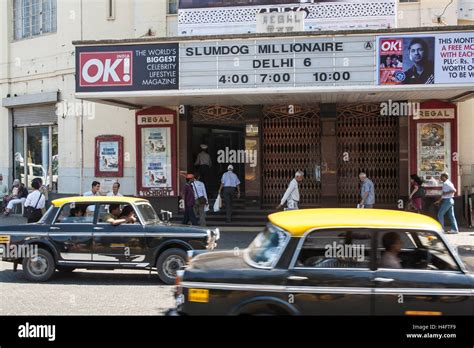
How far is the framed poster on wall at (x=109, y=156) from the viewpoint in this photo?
57.3 feet

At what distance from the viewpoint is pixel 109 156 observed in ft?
57.7

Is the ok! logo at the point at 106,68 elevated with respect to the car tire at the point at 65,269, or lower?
elevated

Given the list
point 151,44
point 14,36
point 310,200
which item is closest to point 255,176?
point 310,200

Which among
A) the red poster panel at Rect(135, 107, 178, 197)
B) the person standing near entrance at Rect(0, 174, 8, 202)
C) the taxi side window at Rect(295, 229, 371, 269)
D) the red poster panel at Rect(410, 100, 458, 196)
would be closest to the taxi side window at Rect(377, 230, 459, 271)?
the taxi side window at Rect(295, 229, 371, 269)

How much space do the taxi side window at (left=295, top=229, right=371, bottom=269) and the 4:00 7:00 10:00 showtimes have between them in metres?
8.07

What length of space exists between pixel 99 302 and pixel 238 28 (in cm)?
992

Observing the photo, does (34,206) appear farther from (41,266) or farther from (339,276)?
(339,276)

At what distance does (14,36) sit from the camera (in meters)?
20.6

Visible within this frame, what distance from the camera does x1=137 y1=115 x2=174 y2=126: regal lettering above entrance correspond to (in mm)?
16766

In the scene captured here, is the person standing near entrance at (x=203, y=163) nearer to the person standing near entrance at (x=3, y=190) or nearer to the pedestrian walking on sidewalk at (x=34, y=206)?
the pedestrian walking on sidewalk at (x=34, y=206)

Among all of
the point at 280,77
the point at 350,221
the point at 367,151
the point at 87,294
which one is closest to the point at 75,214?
the point at 87,294

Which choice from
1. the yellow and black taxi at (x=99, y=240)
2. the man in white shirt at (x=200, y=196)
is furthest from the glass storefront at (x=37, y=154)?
the yellow and black taxi at (x=99, y=240)

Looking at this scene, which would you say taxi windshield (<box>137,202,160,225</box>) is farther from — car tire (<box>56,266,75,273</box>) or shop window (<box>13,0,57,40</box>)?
shop window (<box>13,0,57,40</box>)

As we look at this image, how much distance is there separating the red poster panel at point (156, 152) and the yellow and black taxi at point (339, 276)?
38.0ft
